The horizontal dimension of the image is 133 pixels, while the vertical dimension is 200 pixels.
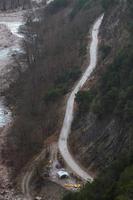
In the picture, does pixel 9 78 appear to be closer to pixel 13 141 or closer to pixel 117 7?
pixel 117 7

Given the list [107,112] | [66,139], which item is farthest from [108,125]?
[66,139]

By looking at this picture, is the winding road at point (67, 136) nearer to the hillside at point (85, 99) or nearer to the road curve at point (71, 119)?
the road curve at point (71, 119)

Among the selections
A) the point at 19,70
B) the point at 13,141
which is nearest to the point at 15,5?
the point at 19,70

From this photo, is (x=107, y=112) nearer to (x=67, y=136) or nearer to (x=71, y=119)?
(x=67, y=136)

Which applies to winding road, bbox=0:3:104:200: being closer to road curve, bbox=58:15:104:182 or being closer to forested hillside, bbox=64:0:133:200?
road curve, bbox=58:15:104:182

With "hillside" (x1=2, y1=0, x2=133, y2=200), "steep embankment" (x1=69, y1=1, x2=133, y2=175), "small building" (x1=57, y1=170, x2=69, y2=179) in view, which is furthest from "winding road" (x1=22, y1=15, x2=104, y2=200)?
"small building" (x1=57, y1=170, x2=69, y2=179)

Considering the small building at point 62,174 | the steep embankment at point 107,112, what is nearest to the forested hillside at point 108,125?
the steep embankment at point 107,112
